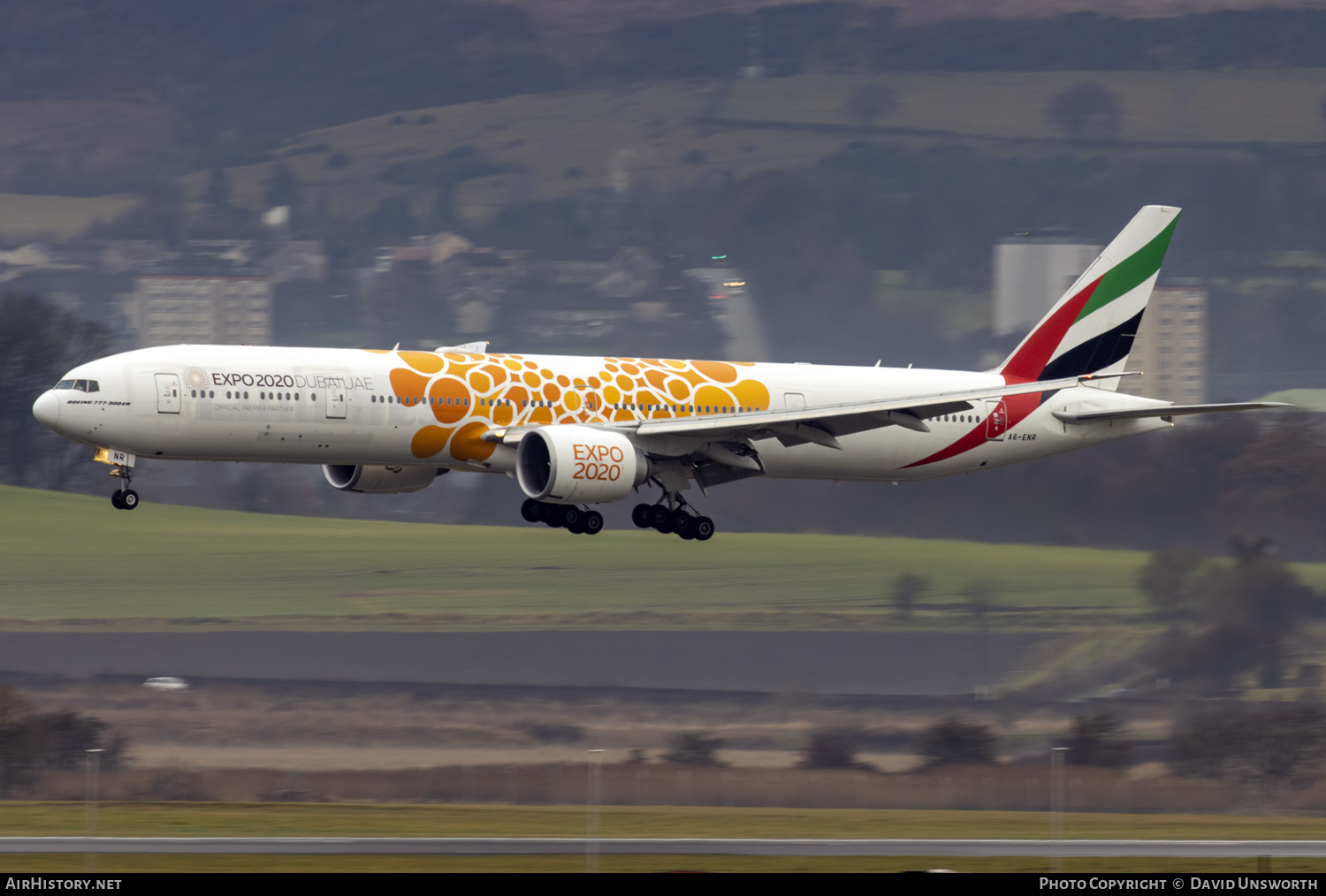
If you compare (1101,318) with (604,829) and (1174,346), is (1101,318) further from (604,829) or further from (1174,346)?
(1174,346)

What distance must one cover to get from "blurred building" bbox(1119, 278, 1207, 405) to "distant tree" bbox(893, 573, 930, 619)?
70.4 metres

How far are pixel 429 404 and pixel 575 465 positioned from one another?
160 inches

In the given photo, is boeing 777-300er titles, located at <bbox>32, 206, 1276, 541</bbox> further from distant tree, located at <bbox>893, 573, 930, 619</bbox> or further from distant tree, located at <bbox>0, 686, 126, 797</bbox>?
distant tree, located at <bbox>893, 573, 930, 619</bbox>

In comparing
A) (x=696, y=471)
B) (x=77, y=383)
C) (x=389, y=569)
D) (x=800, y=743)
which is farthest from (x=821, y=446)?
(x=389, y=569)

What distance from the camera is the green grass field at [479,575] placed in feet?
253

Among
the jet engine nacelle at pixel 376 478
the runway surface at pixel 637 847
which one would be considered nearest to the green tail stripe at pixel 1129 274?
the runway surface at pixel 637 847

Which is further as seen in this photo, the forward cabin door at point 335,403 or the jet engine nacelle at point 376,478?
the jet engine nacelle at point 376,478

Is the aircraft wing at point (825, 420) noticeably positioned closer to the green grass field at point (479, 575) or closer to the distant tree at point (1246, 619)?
the distant tree at point (1246, 619)

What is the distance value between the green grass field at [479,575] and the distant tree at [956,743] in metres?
10.2

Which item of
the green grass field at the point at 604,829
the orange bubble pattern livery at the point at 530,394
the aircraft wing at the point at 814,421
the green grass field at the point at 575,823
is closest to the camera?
the green grass field at the point at 604,829

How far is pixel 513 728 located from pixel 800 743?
12.0 metres

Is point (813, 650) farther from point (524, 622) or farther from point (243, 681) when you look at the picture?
point (243, 681)

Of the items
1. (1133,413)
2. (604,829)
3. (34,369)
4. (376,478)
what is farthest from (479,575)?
(604,829)

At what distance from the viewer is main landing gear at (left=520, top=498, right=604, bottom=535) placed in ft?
145
